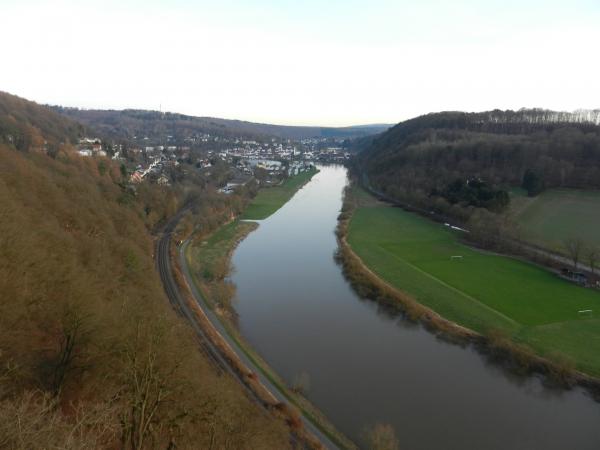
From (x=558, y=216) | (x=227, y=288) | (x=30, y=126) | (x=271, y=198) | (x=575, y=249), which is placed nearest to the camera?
(x=227, y=288)

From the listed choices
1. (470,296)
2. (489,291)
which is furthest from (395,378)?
(489,291)

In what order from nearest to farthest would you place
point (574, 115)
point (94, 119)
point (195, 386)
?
point (195, 386) < point (574, 115) < point (94, 119)

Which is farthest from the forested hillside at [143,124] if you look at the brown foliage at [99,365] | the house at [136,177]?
the brown foliage at [99,365]

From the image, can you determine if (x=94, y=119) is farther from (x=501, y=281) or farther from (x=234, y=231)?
(x=501, y=281)

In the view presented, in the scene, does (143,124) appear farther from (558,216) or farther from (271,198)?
(558,216)

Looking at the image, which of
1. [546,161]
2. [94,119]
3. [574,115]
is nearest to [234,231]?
[546,161]

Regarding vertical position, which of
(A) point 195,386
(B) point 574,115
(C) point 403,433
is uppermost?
(B) point 574,115

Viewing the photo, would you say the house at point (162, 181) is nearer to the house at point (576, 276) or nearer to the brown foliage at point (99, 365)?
the brown foliage at point (99, 365)
